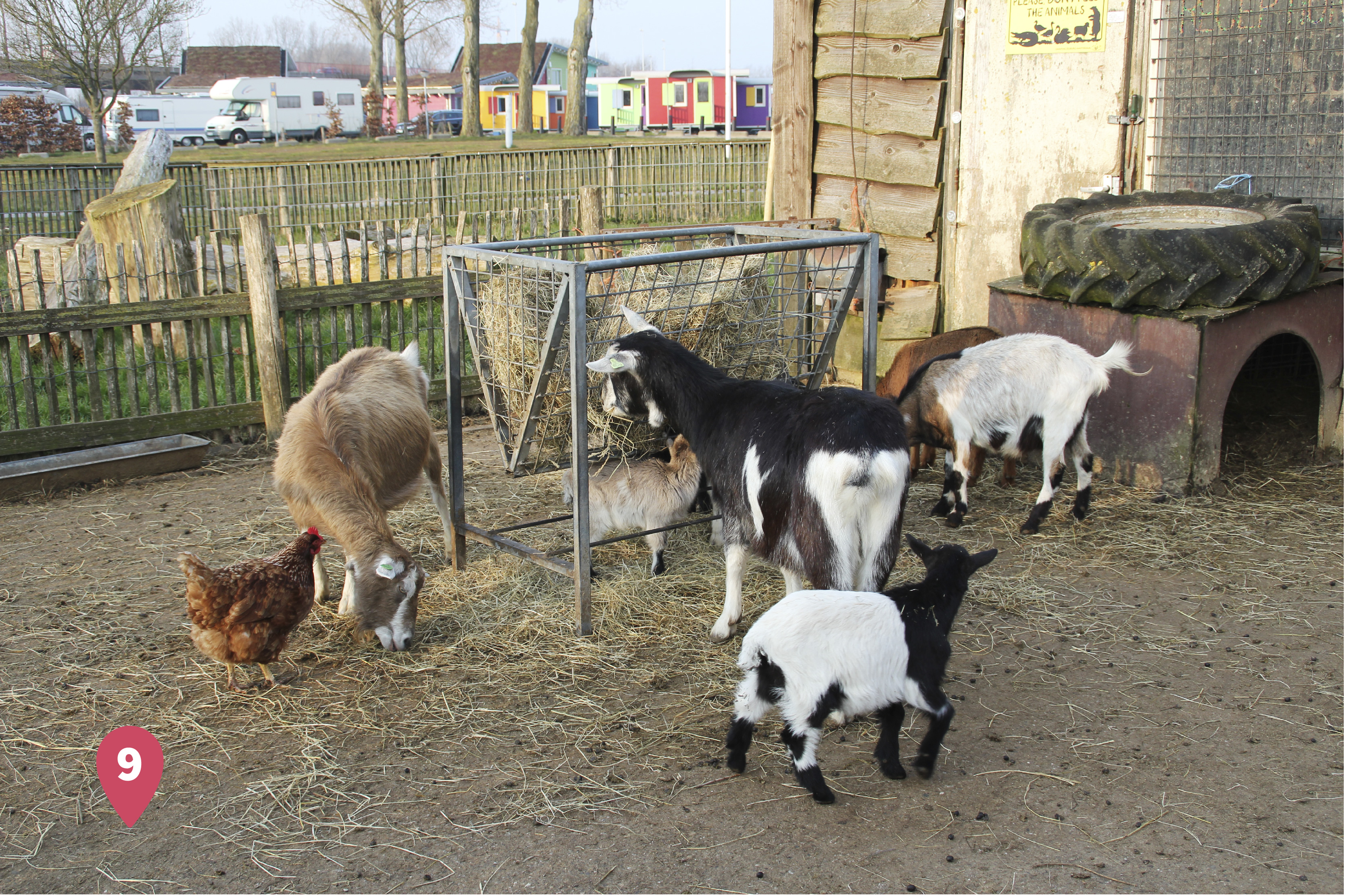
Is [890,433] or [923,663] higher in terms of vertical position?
[890,433]

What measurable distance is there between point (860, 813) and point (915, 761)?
0.98 feet

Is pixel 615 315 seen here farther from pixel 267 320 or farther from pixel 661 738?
pixel 267 320

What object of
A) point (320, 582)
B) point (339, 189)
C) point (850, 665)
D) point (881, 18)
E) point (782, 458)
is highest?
point (881, 18)

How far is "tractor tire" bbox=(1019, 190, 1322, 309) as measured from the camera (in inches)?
234

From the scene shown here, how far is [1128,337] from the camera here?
6.31 metres

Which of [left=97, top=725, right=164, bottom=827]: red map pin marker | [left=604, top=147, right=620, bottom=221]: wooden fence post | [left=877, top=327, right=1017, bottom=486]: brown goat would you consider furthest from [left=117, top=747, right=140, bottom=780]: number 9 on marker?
[left=604, top=147, right=620, bottom=221]: wooden fence post

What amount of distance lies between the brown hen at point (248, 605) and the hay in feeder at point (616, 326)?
1.18 m

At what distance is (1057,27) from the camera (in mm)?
7246

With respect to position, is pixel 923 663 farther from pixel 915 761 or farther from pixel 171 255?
pixel 171 255

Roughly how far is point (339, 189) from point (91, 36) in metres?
13.6

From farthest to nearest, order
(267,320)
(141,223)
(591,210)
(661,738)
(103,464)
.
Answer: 1. (141,223)
2. (591,210)
3. (267,320)
4. (103,464)
5. (661,738)

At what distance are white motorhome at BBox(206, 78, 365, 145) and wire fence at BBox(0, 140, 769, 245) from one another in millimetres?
34090

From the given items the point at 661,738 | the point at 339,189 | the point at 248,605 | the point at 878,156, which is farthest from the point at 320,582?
the point at 339,189

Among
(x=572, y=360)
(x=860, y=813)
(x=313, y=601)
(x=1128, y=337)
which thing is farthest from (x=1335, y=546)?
(x=313, y=601)
